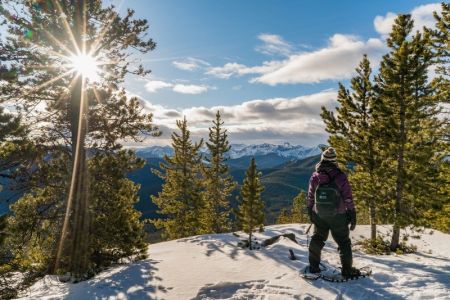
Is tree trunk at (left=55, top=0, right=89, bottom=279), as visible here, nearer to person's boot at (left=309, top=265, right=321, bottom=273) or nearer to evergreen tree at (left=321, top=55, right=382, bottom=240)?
person's boot at (left=309, top=265, right=321, bottom=273)

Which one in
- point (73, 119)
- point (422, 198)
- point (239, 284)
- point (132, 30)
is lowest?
point (239, 284)

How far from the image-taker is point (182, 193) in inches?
1441

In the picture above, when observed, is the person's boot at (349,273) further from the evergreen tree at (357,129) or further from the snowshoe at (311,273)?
the evergreen tree at (357,129)

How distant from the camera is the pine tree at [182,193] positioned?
1427 inches

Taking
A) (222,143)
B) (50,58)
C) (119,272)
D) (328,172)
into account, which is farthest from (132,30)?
(222,143)

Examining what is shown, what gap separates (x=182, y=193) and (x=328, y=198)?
29.4 m

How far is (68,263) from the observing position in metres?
13.5

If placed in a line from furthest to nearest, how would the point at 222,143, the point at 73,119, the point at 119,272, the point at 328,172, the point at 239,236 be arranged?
1. the point at 222,143
2. the point at 239,236
3. the point at 73,119
4. the point at 119,272
5. the point at 328,172

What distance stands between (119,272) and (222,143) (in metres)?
30.9

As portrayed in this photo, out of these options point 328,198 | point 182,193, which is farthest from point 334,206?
point 182,193

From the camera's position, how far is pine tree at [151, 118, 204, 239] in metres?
36.2

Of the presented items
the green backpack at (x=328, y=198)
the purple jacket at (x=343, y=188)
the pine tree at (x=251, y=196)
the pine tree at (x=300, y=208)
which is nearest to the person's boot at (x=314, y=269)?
the green backpack at (x=328, y=198)

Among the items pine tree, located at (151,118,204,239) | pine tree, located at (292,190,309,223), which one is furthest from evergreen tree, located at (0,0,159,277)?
pine tree, located at (292,190,309,223)

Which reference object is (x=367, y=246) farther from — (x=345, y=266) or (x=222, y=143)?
(x=222, y=143)
